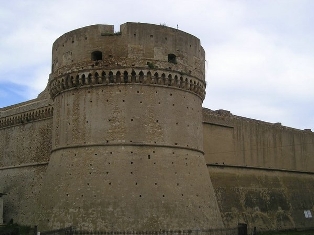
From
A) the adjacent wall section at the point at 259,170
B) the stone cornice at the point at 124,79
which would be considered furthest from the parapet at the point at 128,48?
the adjacent wall section at the point at 259,170

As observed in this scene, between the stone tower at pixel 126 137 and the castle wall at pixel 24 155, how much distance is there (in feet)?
16.4

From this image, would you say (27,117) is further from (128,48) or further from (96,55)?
(128,48)

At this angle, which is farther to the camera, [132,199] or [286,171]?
[286,171]

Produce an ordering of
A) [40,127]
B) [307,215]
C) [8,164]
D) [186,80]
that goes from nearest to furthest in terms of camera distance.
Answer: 1. [186,80]
2. [40,127]
3. [8,164]
4. [307,215]

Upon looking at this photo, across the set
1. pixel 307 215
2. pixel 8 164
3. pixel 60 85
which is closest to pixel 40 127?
pixel 8 164

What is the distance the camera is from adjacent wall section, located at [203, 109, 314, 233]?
68.3 ft

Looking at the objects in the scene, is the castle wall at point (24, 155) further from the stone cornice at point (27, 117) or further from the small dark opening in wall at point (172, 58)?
the small dark opening in wall at point (172, 58)

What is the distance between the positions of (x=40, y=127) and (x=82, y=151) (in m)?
7.28

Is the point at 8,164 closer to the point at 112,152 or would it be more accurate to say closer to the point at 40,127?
the point at 40,127

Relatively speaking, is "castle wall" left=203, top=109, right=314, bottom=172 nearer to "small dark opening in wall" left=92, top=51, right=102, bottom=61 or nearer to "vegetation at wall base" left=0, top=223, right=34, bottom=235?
"small dark opening in wall" left=92, top=51, right=102, bottom=61

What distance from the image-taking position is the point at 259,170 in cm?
2380

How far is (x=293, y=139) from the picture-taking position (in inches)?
1067

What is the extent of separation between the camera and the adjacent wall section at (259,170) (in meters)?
20.8

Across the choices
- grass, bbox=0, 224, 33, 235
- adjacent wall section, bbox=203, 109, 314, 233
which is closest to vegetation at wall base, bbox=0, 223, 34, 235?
grass, bbox=0, 224, 33, 235
